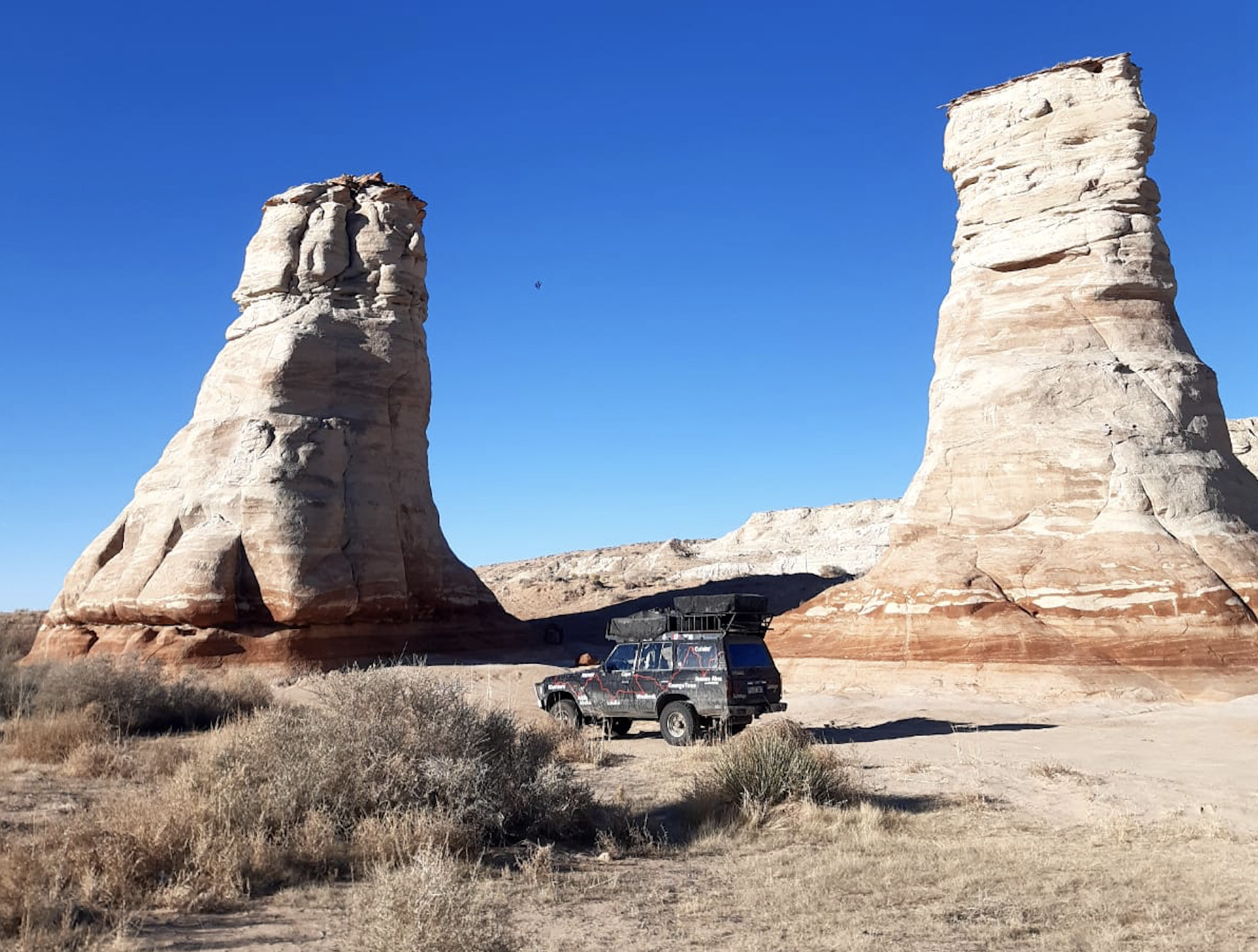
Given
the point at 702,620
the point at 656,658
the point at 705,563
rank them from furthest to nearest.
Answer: the point at 705,563, the point at 702,620, the point at 656,658

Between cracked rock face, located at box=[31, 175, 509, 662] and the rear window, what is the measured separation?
46.1 feet

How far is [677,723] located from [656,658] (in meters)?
1.11

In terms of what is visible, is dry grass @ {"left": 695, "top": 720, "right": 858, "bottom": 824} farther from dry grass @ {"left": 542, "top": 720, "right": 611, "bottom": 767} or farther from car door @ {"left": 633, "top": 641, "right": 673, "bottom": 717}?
car door @ {"left": 633, "top": 641, "right": 673, "bottom": 717}

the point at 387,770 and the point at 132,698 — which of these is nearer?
the point at 387,770

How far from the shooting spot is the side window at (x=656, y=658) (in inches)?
615

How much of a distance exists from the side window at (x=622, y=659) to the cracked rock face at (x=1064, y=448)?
7133 millimetres

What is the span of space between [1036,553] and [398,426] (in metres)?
18.9

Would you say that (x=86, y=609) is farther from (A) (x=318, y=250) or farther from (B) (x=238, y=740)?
(B) (x=238, y=740)

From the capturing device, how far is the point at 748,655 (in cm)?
1536

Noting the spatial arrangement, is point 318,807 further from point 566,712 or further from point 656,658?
point 566,712

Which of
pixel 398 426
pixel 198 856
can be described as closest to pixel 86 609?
pixel 398 426

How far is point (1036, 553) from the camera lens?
20938 millimetres

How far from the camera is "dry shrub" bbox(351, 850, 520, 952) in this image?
193 inches

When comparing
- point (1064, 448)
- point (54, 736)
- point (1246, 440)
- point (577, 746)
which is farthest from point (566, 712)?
point (1246, 440)
